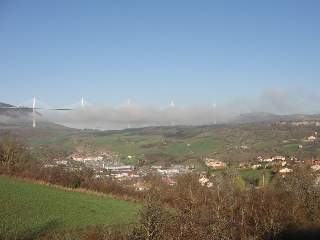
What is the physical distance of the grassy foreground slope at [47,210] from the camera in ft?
84.6

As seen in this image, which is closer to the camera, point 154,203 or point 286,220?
point 154,203

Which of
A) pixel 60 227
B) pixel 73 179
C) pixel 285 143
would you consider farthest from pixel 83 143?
pixel 60 227

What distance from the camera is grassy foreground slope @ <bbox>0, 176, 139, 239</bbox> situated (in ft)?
84.6

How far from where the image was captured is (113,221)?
34.5 m

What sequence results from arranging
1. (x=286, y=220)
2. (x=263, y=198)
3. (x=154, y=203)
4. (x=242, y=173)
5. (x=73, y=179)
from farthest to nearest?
(x=242, y=173) → (x=73, y=179) → (x=263, y=198) → (x=286, y=220) → (x=154, y=203)

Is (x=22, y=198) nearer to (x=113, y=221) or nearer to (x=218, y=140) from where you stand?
(x=113, y=221)

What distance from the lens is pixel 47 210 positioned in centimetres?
3244

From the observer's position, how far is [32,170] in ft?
181

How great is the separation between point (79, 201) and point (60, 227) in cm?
1276

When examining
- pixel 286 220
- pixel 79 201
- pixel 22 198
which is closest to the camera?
pixel 22 198

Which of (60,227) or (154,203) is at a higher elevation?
(154,203)

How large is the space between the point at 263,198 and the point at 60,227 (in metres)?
30.3

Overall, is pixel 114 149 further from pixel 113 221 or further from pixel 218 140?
pixel 113 221

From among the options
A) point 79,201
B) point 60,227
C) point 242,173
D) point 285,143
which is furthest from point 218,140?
point 60,227
